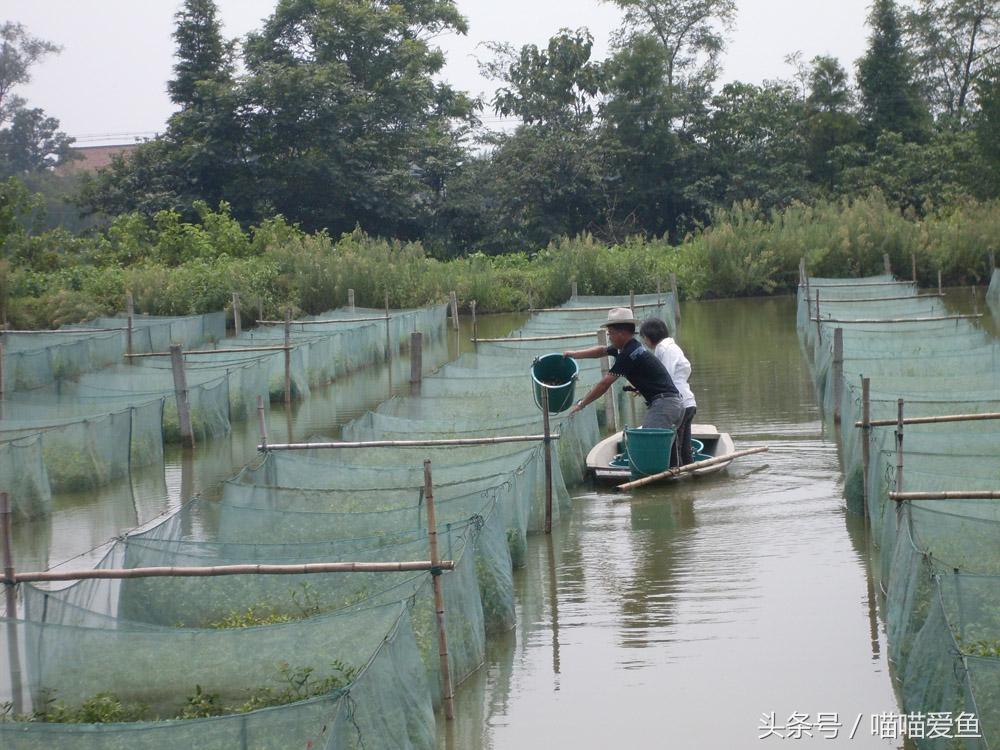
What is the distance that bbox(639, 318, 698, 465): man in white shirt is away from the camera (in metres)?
11.0

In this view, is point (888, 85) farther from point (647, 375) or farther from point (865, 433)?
point (865, 433)

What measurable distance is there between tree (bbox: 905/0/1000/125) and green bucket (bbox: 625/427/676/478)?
115 ft

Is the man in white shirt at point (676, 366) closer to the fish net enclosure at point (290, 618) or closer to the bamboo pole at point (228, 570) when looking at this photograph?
the fish net enclosure at point (290, 618)

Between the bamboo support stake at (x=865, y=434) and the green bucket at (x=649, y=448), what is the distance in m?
1.60

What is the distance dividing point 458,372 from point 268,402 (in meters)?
3.50

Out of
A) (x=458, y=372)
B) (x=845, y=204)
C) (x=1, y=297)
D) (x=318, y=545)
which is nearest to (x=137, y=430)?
(x=458, y=372)

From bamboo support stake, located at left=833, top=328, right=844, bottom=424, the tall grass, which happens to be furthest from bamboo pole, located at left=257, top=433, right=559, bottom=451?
the tall grass

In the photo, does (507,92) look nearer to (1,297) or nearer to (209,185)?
(209,185)

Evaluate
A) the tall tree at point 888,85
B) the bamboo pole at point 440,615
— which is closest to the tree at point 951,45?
the tall tree at point 888,85

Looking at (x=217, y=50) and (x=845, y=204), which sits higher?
(x=217, y=50)

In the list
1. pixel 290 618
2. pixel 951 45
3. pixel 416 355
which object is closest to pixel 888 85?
pixel 951 45

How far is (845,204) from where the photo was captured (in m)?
33.1

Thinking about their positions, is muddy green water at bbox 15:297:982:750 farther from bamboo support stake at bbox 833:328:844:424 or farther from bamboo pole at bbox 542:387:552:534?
bamboo support stake at bbox 833:328:844:424

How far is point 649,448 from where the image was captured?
10.7 m
